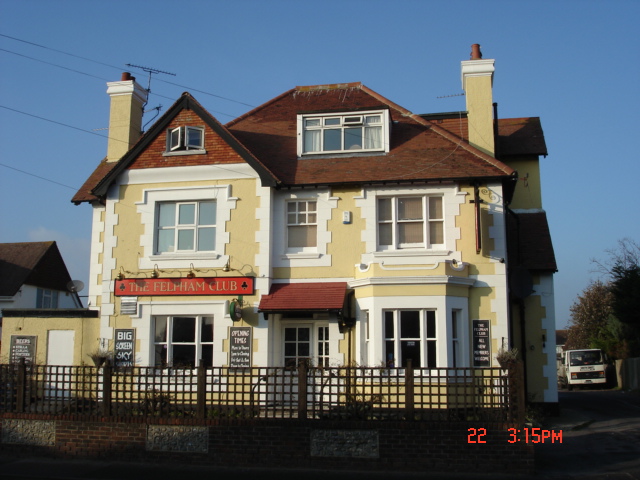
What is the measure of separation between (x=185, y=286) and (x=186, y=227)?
5.26ft

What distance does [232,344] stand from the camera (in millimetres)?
15938

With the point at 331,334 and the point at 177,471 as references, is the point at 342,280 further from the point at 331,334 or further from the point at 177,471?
the point at 177,471

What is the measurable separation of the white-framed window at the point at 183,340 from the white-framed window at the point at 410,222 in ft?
16.6

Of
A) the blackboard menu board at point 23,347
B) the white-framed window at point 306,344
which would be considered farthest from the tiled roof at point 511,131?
the blackboard menu board at point 23,347

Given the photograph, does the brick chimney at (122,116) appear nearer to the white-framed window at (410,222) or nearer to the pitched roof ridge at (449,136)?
the pitched roof ridge at (449,136)

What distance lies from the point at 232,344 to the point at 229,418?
3800 mm

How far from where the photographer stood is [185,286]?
16328 millimetres

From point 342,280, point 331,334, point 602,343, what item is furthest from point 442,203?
point 602,343

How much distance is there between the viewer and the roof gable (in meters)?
16.8

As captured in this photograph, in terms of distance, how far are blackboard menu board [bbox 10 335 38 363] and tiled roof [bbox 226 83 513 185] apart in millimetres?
8076

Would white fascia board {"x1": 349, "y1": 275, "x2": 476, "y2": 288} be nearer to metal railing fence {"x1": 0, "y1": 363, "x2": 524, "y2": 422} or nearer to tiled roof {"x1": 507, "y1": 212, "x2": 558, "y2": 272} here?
metal railing fence {"x1": 0, "y1": 363, "x2": 524, "y2": 422}

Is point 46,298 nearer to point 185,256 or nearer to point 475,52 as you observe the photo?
point 185,256

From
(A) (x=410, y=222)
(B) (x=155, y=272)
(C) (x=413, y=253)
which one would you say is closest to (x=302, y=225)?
(A) (x=410, y=222)

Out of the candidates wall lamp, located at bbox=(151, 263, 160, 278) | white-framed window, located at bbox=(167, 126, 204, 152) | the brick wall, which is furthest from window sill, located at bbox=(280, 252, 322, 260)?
the brick wall
